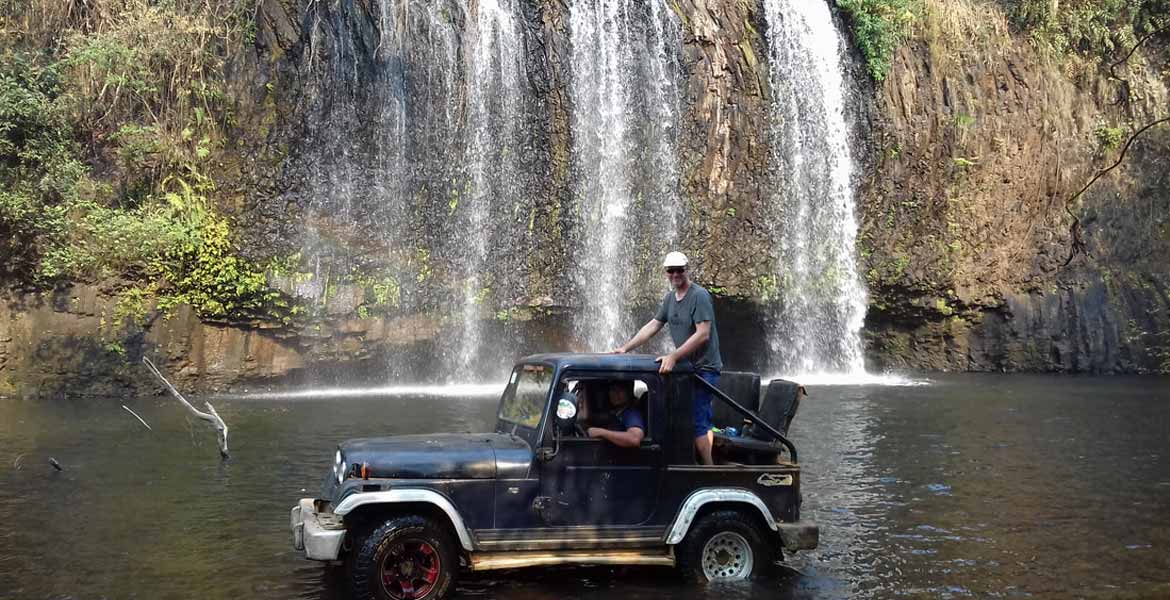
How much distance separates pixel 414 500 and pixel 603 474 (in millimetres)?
1290

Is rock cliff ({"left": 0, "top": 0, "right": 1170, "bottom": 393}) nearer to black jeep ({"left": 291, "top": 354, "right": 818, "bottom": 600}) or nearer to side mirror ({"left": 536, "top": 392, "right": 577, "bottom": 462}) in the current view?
black jeep ({"left": 291, "top": 354, "right": 818, "bottom": 600})

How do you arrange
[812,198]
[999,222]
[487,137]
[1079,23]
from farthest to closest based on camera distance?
[1079,23]
[999,222]
[812,198]
[487,137]

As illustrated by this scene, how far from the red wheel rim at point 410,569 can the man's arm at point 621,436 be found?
130 centimetres

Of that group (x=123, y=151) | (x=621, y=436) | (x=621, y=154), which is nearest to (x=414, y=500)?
(x=621, y=436)

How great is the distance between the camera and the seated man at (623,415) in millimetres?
6859

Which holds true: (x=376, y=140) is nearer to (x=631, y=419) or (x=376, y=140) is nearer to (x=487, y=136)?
(x=487, y=136)

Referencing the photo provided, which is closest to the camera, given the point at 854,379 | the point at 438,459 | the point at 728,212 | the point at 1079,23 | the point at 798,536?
the point at 438,459

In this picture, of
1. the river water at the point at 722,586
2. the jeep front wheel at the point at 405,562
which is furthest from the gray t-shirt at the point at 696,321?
the jeep front wheel at the point at 405,562

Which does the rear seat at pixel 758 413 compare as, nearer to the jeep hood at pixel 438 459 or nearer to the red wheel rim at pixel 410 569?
the jeep hood at pixel 438 459

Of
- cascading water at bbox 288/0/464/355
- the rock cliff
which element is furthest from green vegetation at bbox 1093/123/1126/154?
cascading water at bbox 288/0/464/355

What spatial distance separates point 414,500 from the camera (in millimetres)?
6262

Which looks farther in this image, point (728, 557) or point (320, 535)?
point (728, 557)

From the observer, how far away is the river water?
22.9 ft

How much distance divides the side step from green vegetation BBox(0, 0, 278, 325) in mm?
16698
